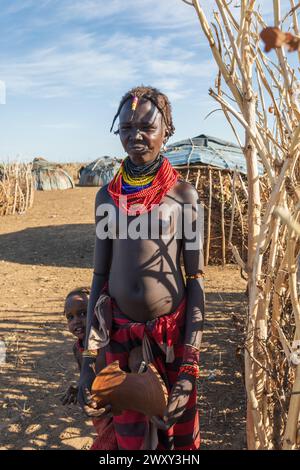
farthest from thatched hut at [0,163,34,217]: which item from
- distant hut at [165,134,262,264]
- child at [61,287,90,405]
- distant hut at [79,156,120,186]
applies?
child at [61,287,90,405]

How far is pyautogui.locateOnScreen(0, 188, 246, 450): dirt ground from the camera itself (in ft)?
9.78

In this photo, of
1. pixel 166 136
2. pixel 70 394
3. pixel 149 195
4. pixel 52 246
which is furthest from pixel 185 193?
pixel 52 246

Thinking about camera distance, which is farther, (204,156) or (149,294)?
(204,156)

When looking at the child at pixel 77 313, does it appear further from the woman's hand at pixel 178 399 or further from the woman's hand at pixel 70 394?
the woman's hand at pixel 178 399

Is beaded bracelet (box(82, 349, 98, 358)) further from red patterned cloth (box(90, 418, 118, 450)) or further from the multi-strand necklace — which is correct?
the multi-strand necklace

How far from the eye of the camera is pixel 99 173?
18.9 metres

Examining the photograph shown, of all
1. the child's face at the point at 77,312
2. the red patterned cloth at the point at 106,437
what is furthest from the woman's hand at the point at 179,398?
the child's face at the point at 77,312

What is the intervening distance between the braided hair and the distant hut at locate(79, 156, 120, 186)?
16.5 metres

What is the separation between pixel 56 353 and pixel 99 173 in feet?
49.7

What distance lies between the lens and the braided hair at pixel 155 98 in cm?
191

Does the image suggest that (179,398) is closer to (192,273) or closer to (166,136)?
(192,273)

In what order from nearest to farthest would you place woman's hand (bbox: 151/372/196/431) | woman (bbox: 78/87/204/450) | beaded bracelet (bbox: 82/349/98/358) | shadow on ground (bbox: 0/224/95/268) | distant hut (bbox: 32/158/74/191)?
woman's hand (bbox: 151/372/196/431), woman (bbox: 78/87/204/450), beaded bracelet (bbox: 82/349/98/358), shadow on ground (bbox: 0/224/95/268), distant hut (bbox: 32/158/74/191)
